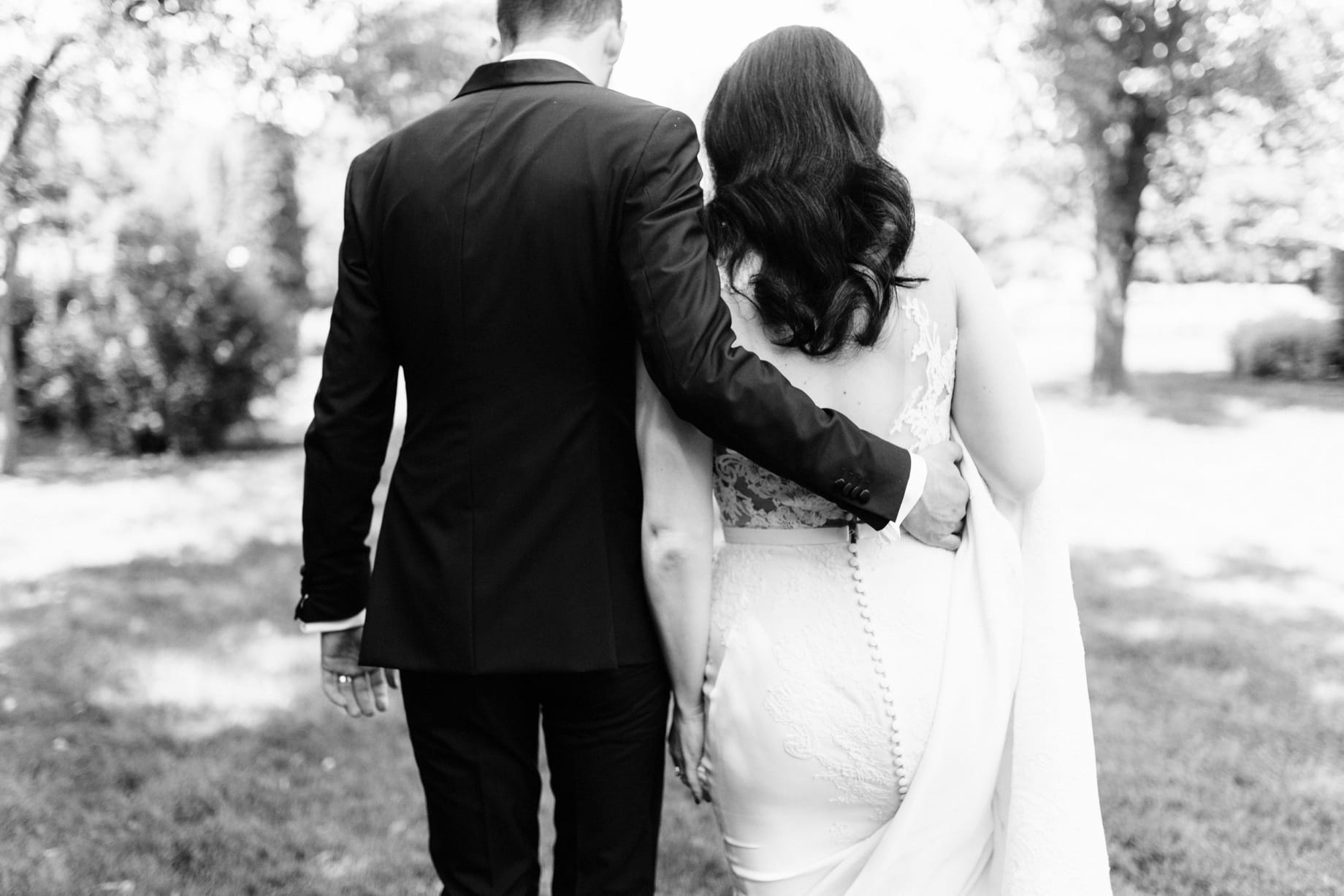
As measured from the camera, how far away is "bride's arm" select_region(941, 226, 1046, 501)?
1987mm

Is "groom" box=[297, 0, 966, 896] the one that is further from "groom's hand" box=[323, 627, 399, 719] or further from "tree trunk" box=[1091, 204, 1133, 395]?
"tree trunk" box=[1091, 204, 1133, 395]

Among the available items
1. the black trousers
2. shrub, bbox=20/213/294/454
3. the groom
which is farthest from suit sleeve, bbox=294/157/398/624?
shrub, bbox=20/213/294/454

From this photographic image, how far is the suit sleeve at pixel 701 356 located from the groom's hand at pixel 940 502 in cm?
15

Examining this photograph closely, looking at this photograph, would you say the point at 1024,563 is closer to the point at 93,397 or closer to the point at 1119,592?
the point at 1119,592

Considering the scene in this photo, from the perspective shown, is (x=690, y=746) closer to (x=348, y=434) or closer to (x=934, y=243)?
Result: (x=348, y=434)

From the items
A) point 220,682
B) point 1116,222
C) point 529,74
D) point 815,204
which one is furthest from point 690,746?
point 1116,222

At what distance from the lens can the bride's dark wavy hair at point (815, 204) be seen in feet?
6.25

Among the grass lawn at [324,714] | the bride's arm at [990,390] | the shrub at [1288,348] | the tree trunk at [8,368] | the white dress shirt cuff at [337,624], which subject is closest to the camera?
the bride's arm at [990,390]

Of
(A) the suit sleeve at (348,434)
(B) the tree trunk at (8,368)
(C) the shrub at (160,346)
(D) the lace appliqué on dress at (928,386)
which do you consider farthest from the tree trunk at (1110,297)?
(A) the suit sleeve at (348,434)

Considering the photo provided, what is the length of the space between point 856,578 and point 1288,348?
15.5 m

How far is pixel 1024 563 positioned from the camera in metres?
2.17

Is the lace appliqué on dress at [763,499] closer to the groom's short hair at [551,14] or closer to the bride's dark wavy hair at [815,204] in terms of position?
the bride's dark wavy hair at [815,204]

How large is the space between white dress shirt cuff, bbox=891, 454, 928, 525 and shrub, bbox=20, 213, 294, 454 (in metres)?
9.61

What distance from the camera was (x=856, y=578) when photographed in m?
2.01
